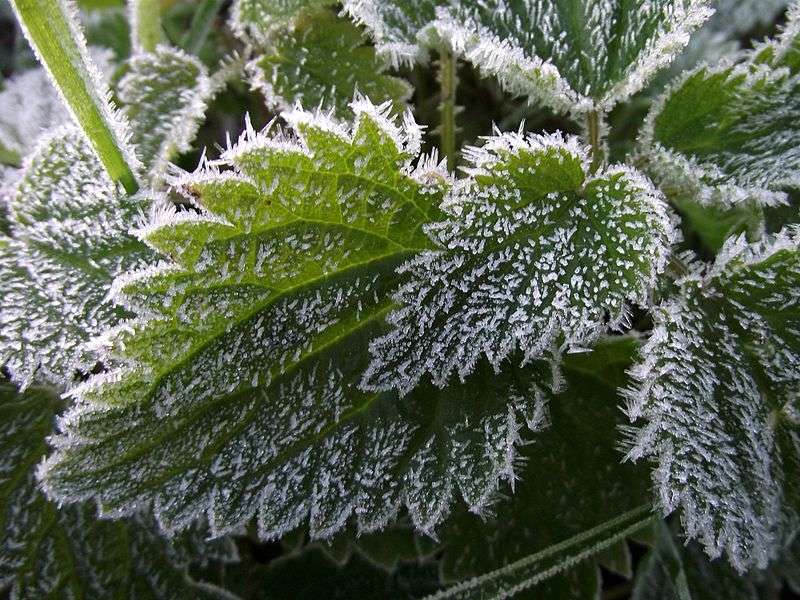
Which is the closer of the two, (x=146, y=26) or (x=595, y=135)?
(x=595, y=135)

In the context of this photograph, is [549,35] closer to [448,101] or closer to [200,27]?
[448,101]

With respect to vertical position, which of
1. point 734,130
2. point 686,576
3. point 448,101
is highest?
point 448,101

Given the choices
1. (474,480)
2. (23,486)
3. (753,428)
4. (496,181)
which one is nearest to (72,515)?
(23,486)

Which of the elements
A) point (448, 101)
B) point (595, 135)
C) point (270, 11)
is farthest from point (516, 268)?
point (270, 11)

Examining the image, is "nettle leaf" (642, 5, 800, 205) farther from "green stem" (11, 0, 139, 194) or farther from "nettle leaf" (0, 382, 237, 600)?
"nettle leaf" (0, 382, 237, 600)

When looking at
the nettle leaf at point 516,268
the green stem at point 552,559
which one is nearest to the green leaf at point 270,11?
the nettle leaf at point 516,268

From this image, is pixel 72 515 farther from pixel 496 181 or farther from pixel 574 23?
pixel 574 23
